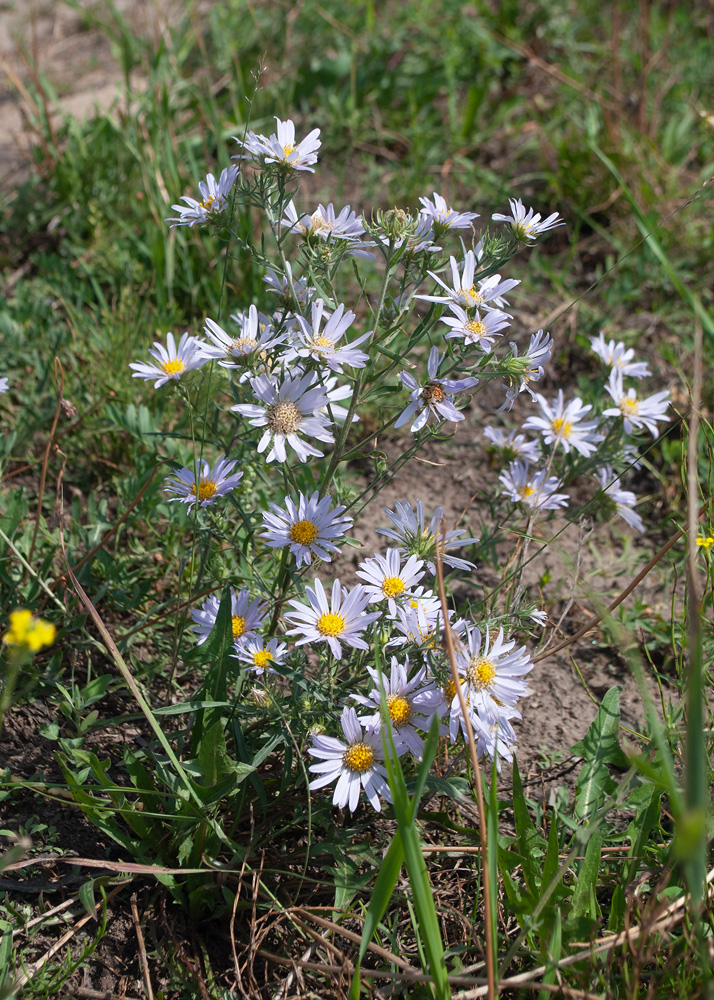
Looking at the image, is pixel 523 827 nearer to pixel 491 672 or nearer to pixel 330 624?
pixel 491 672

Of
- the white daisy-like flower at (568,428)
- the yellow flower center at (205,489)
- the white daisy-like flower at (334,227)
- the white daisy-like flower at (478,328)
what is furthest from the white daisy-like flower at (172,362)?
the white daisy-like flower at (568,428)

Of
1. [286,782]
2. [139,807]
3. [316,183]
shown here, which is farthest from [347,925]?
[316,183]

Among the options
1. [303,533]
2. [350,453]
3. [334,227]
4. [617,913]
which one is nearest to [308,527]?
[303,533]

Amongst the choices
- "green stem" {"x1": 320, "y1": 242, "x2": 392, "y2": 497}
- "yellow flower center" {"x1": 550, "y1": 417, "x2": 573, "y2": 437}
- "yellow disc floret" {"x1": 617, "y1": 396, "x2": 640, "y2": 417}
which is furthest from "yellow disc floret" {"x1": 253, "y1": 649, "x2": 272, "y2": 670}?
"yellow disc floret" {"x1": 617, "y1": 396, "x2": 640, "y2": 417}

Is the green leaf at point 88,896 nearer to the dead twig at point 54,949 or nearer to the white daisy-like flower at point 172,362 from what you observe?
the dead twig at point 54,949

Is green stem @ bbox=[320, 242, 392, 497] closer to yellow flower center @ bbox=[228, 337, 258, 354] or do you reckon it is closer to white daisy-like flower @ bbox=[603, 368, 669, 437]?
yellow flower center @ bbox=[228, 337, 258, 354]

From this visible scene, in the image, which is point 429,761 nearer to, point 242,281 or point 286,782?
point 286,782
